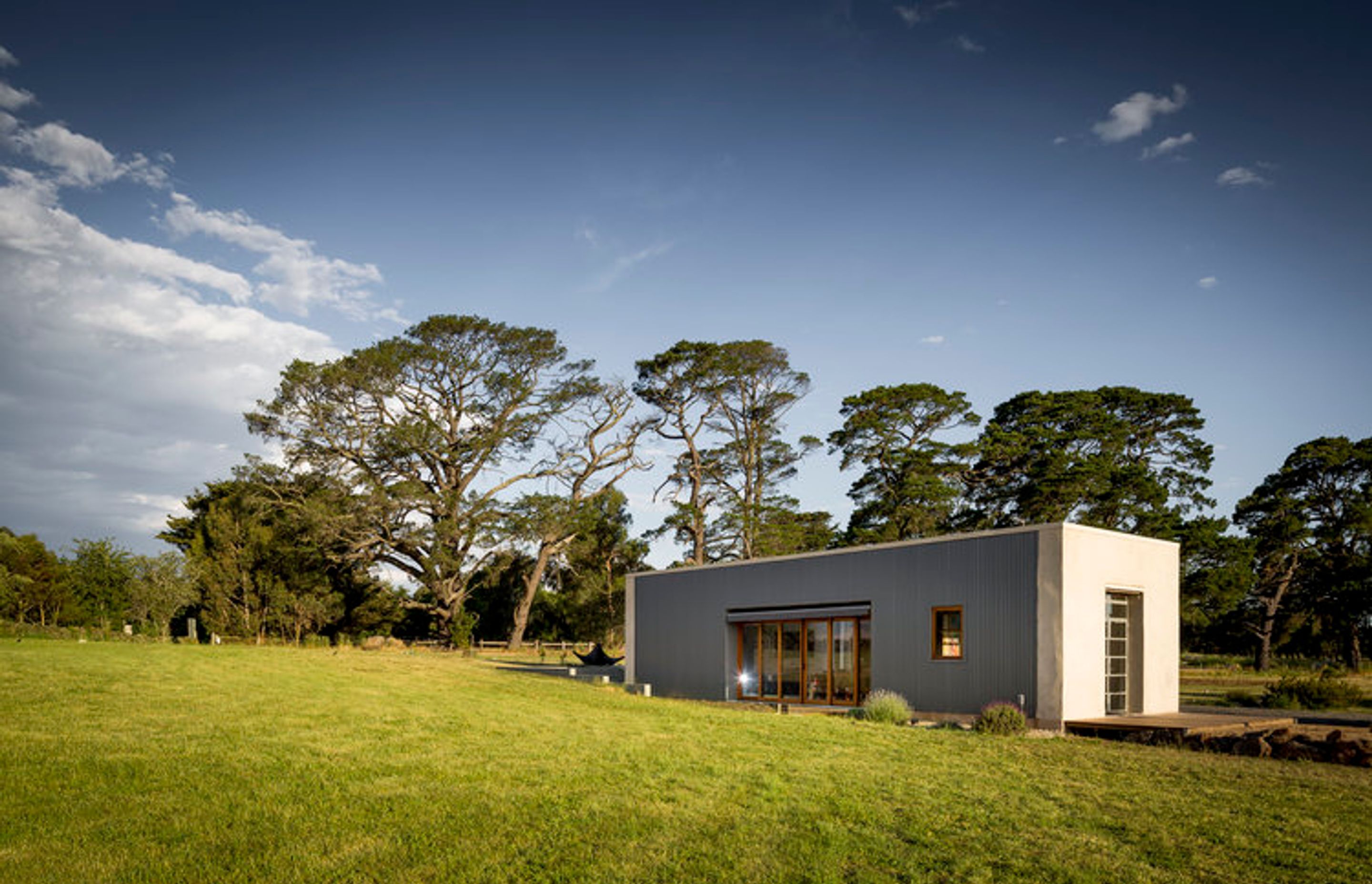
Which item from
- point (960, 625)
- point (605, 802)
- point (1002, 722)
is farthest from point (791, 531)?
point (605, 802)

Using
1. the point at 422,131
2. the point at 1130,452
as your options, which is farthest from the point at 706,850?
the point at 1130,452

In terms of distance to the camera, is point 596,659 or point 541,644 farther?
point 541,644

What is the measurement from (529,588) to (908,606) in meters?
27.4

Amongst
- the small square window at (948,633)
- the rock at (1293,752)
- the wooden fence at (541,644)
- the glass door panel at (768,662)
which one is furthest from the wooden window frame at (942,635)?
the wooden fence at (541,644)

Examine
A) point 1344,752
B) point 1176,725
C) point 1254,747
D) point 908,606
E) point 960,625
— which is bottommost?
point 1176,725

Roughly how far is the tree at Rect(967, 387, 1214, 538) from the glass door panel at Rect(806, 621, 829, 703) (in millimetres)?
16399

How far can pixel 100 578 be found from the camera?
36344 millimetres

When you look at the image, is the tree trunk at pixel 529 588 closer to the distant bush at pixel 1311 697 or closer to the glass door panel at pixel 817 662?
the glass door panel at pixel 817 662

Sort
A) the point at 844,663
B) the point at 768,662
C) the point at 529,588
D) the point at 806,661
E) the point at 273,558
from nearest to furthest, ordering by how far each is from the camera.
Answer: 1. the point at 844,663
2. the point at 806,661
3. the point at 768,662
4. the point at 273,558
5. the point at 529,588

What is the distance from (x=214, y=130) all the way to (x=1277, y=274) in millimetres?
21395

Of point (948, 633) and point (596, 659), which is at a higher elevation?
point (948, 633)

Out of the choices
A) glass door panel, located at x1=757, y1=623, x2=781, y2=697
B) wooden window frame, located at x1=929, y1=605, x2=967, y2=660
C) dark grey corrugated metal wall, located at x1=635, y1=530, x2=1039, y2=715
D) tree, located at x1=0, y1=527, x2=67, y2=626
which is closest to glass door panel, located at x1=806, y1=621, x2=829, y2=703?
dark grey corrugated metal wall, located at x1=635, y1=530, x2=1039, y2=715

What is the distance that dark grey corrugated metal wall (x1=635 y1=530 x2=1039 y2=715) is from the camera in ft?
44.4

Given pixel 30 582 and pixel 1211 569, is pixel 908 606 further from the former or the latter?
pixel 30 582
